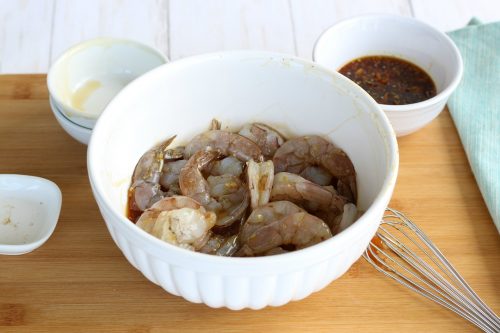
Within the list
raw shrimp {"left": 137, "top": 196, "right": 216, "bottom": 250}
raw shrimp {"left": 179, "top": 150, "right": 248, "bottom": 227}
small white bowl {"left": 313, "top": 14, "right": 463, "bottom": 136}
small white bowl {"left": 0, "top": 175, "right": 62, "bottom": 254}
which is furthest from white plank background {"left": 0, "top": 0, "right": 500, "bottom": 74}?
raw shrimp {"left": 137, "top": 196, "right": 216, "bottom": 250}

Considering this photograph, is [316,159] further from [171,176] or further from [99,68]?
[99,68]

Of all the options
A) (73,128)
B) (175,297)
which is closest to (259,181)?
(175,297)

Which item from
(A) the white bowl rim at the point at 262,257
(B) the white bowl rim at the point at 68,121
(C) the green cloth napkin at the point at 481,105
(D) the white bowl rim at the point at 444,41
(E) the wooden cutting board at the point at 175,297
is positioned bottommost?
(E) the wooden cutting board at the point at 175,297

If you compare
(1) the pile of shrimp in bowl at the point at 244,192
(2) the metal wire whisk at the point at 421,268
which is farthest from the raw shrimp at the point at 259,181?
(2) the metal wire whisk at the point at 421,268

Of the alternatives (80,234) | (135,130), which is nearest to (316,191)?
(135,130)

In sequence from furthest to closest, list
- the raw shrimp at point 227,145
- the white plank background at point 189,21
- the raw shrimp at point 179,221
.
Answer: the white plank background at point 189,21 < the raw shrimp at point 227,145 < the raw shrimp at point 179,221

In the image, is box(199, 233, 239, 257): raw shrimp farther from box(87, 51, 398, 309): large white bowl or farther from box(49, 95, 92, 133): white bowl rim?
box(49, 95, 92, 133): white bowl rim

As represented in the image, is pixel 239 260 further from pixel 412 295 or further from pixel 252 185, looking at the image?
pixel 412 295

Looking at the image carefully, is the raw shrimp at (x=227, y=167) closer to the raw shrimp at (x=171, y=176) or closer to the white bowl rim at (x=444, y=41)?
the raw shrimp at (x=171, y=176)
